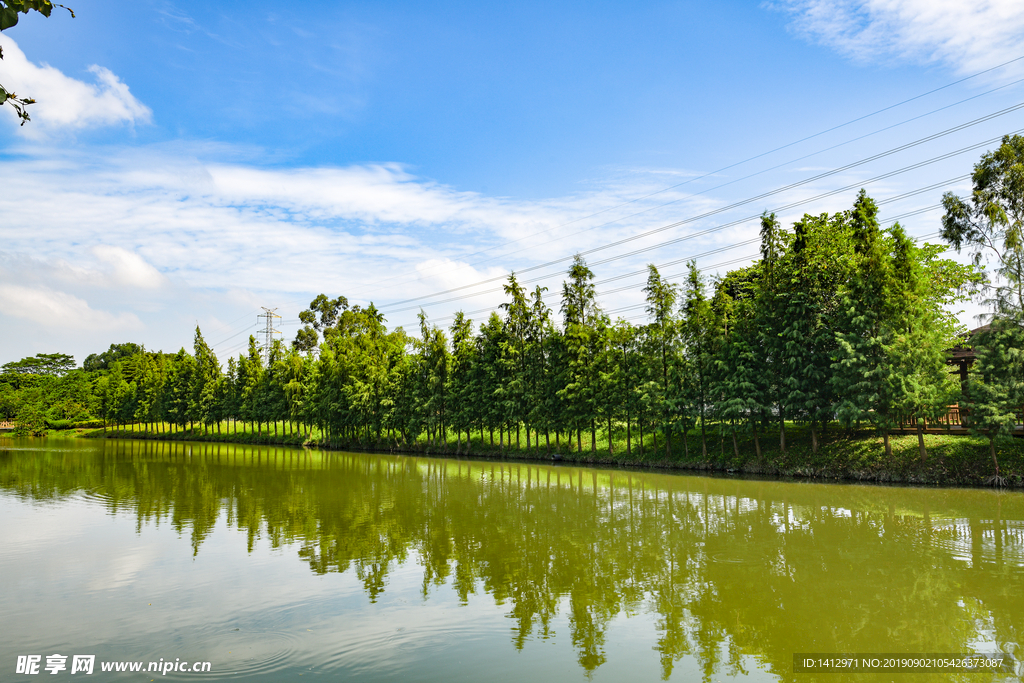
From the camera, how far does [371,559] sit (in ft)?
50.6

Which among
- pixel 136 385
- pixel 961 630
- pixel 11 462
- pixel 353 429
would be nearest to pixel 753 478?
pixel 961 630

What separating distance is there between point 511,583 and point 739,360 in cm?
2743

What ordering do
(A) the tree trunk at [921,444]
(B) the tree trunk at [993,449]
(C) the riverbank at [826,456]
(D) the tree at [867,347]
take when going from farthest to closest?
(D) the tree at [867,347]
(A) the tree trunk at [921,444]
(C) the riverbank at [826,456]
(B) the tree trunk at [993,449]

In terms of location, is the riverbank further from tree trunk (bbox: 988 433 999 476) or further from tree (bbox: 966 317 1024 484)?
tree (bbox: 966 317 1024 484)

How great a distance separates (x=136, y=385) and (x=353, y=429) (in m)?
55.0

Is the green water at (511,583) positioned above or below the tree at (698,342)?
below

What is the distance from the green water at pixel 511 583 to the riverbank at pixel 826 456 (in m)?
4.72

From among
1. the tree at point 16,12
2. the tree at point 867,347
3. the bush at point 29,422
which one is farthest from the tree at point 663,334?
the bush at point 29,422

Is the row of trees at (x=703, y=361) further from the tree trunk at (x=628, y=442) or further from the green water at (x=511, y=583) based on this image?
the green water at (x=511, y=583)

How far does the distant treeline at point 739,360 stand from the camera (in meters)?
30.3

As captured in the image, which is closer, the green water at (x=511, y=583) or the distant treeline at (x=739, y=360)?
the green water at (x=511, y=583)

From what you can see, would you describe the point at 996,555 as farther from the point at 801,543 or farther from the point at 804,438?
the point at 804,438

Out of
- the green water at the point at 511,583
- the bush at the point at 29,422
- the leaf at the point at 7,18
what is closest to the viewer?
the leaf at the point at 7,18

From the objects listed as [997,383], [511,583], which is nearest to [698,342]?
[997,383]
